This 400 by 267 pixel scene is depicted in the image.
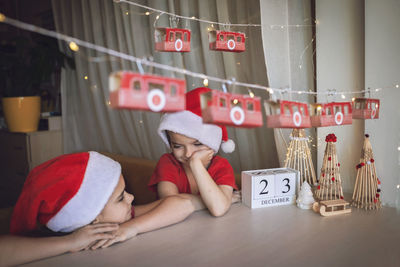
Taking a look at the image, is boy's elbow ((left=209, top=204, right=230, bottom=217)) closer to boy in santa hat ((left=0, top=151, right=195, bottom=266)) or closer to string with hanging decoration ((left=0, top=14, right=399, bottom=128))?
boy in santa hat ((left=0, top=151, right=195, bottom=266))

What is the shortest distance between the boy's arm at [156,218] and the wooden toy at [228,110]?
0.40m

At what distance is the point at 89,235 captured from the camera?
0.78m

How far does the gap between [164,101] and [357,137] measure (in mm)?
871

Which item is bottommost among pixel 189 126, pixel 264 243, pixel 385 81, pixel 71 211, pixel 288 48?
pixel 264 243

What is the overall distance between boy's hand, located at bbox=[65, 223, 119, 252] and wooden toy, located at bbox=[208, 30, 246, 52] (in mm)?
609

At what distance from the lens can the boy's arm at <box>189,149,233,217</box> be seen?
993 millimetres

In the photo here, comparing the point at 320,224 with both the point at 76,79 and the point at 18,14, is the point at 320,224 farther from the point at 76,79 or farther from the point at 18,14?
the point at 18,14

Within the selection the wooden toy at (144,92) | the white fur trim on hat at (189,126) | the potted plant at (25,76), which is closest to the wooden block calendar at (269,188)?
the white fur trim on hat at (189,126)

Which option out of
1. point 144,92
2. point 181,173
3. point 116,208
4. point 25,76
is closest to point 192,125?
point 181,173

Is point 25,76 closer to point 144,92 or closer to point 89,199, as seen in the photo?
point 89,199

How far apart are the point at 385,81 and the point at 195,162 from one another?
0.63m

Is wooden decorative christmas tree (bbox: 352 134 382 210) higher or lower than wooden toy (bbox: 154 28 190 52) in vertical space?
lower

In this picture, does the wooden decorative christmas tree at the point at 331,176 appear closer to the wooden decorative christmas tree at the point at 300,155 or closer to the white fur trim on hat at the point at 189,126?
the wooden decorative christmas tree at the point at 300,155

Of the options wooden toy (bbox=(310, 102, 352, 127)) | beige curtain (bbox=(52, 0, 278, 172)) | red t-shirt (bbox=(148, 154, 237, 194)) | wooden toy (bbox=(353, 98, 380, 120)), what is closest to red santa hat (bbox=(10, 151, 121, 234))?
beige curtain (bbox=(52, 0, 278, 172))
